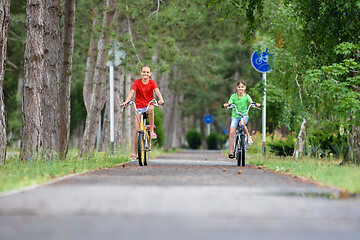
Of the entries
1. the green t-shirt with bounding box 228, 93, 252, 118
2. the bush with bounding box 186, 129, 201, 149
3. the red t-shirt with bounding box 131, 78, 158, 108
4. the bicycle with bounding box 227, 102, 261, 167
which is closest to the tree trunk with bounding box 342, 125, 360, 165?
the bicycle with bounding box 227, 102, 261, 167

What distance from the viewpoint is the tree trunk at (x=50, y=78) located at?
56.0 feet

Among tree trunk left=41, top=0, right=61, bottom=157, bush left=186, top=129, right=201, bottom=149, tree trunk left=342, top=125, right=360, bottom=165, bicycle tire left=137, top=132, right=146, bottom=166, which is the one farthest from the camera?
bush left=186, top=129, right=201, bottom=149

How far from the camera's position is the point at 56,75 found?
1722 cm

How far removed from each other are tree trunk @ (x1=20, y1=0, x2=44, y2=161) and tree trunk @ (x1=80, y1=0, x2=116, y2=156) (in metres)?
7.00

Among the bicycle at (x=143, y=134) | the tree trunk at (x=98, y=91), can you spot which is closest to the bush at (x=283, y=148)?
the tree trunk at (x=98, y=91)

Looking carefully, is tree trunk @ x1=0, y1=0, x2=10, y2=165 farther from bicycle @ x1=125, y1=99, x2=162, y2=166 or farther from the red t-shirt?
the red t-shirt

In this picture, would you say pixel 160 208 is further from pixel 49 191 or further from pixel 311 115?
pixel 311 115

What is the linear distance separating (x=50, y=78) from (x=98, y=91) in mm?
5915

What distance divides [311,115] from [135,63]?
295 inches

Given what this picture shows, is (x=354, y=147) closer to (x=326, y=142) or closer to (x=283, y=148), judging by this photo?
(x=326, y=142)

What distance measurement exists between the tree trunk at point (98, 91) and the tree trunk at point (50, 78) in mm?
5429

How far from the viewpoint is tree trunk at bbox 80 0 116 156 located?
22953mm

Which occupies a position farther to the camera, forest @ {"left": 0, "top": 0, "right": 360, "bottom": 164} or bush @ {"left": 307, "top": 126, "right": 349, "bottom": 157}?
bush @ {"left": 307, "top": 126, "right": 349, "bottom": 157}

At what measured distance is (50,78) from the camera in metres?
17.1
